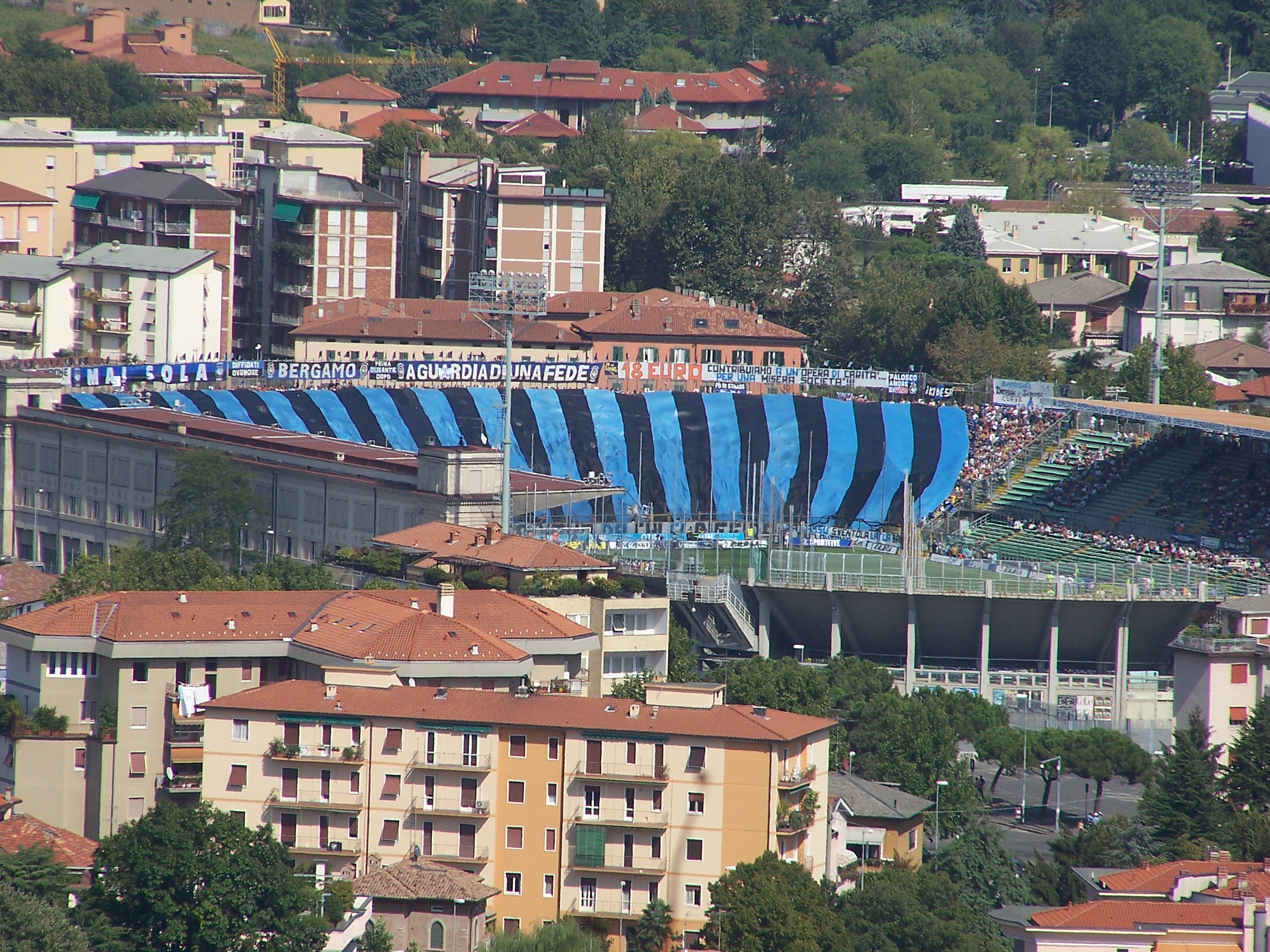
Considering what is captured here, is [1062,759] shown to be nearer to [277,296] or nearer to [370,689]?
[370,689]

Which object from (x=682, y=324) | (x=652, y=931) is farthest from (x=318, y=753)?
(x=682, y=324)

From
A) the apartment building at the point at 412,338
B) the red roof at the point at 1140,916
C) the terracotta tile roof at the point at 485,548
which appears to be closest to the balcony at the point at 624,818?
the red roof at the point at 1140,916

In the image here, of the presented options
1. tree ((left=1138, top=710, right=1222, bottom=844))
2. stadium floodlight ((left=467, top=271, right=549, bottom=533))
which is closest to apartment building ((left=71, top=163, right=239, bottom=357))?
stadium floodlight ((left=467, top=271, right=549, bottom=533))

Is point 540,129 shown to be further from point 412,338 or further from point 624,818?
point 624,818

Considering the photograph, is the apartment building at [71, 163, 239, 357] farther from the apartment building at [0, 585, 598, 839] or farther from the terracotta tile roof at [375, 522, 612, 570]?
the apartment building at [0, 585, 598, 839]

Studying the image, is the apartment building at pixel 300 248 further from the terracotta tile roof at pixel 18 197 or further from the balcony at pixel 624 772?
the balcony at pixel 624 772
